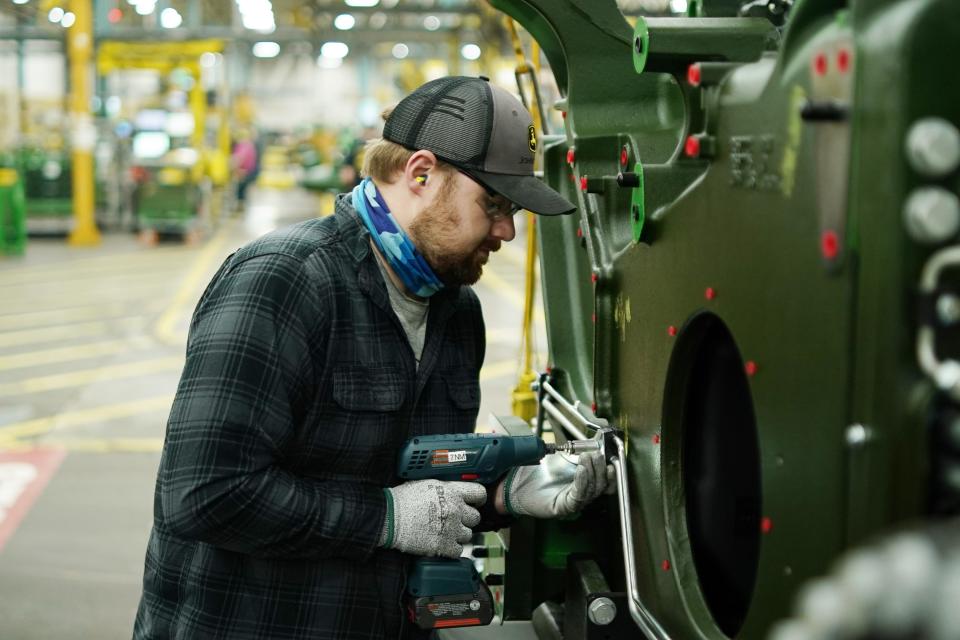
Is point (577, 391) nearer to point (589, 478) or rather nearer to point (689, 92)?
point (589, 478)

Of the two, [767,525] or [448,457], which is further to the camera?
[448,457]

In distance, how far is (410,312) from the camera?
2176 millimetres

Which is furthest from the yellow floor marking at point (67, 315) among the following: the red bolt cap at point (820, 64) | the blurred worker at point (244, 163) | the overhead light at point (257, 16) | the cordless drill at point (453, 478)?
the blurred worker at point (244, 163)

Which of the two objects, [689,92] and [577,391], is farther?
[577,391]

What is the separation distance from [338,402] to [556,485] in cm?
50

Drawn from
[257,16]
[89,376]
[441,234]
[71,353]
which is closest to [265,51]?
[257,16]

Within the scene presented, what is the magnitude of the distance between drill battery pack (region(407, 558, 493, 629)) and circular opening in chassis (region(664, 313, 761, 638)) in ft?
1.47

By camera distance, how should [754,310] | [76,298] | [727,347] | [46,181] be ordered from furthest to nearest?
[46,181]
[76,298]
[727,347]
[754,310]

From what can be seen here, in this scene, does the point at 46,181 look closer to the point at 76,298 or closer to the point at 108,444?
the point at 76,298

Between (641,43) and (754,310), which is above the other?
(641,43)

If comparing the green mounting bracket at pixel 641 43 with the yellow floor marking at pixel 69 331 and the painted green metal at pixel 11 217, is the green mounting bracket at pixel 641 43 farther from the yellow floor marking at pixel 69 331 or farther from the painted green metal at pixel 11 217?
the painted green metal at pixel 11 217

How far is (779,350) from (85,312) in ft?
32.2

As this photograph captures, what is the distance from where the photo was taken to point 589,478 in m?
2.16

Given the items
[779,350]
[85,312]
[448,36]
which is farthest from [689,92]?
[448,36]
